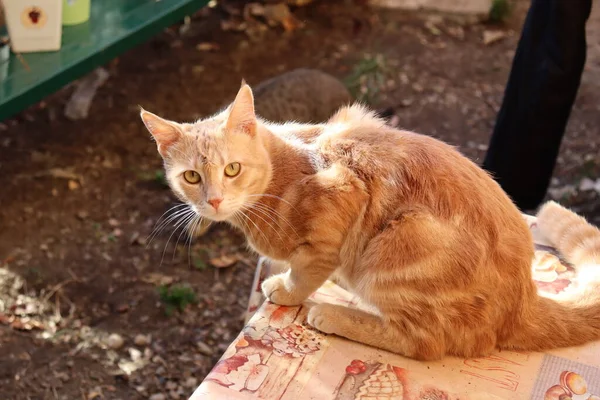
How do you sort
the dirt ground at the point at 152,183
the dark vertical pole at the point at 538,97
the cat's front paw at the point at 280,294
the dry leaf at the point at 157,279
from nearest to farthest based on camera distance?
the cat's front paw at the point at 280,294 → the dark vertical pole at the point at 538,97 → the dirt ground at the point at 152,183 → the dry leaf at the point at 157,279

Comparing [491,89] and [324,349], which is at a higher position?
[324,349]

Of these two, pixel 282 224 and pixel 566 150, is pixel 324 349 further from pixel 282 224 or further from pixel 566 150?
pixel 566 150

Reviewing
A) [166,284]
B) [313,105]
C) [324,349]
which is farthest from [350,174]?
[313,105]

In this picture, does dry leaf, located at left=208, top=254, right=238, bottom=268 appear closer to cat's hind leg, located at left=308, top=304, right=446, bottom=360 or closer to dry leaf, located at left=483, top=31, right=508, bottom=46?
cat's hind leg, located at left=308, top=304, right=446, bottom=360

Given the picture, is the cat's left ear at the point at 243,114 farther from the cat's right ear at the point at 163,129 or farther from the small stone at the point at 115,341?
the small stone at the point at 115,341

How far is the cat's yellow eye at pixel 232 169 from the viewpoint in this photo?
63.9 inches

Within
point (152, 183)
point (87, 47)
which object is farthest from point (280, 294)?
point (152, 183)

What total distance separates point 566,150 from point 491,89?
0.66 m

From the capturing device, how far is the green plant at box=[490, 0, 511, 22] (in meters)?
4.44

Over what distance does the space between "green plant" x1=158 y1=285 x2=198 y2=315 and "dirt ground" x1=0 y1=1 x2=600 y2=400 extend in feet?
0.07

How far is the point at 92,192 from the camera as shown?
10.2ft

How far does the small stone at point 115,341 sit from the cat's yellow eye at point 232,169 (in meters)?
1.12

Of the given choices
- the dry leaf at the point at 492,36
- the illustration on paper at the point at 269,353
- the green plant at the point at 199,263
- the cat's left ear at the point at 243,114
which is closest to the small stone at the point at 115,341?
the green plant at the point at 199,263

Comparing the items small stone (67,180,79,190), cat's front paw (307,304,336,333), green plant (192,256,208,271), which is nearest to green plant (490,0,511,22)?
green plant (192,256,208,271)
